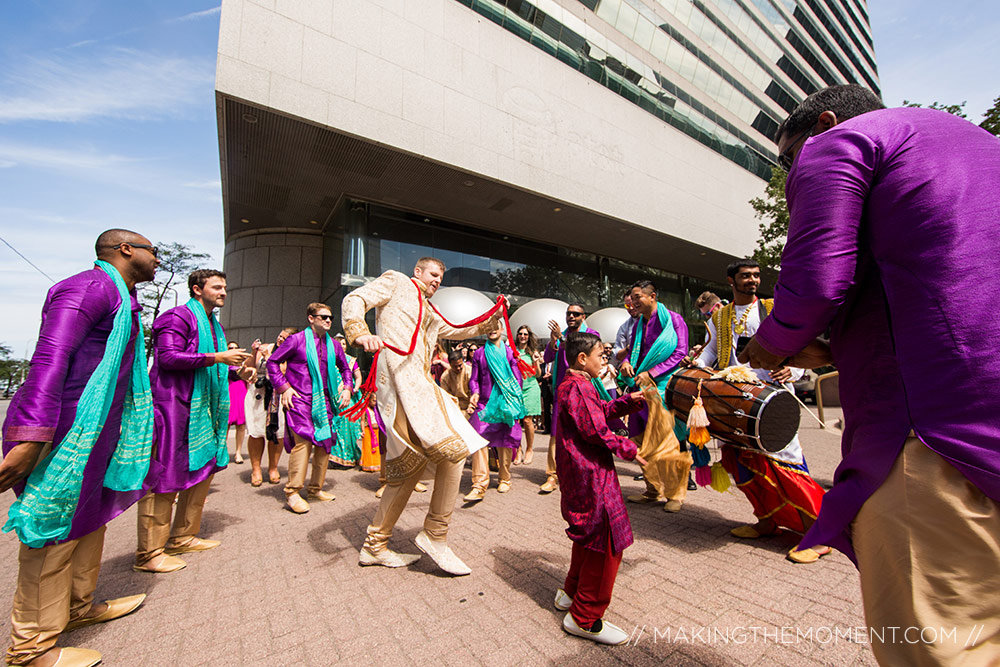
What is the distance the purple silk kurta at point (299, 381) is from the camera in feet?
15.8

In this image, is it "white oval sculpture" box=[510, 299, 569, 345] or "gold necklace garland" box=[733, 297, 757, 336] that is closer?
"gold necklace garland" box=[733, 297, 757, 336]

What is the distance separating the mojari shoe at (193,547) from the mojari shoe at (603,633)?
2989 millimetres

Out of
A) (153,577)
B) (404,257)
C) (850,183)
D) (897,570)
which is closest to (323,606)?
(153,577)

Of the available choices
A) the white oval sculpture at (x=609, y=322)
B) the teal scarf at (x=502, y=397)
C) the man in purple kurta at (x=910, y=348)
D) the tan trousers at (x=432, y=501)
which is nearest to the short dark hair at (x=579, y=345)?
the tan trousers at (x=432, y=501)

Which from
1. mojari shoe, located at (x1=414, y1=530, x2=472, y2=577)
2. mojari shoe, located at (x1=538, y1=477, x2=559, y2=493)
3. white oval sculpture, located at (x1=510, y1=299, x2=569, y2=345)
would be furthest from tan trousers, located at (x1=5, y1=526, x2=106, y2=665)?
white oval sculpture, located at (x1=510, y1=299, x2=569, y2=345)

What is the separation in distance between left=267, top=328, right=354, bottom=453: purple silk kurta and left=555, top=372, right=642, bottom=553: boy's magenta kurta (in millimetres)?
3255

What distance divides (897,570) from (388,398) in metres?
2.72

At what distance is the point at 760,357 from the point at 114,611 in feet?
11.7

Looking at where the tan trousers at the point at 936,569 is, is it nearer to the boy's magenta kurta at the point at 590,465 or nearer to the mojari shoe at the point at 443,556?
the boy's magenta kurta at the point at 590,465

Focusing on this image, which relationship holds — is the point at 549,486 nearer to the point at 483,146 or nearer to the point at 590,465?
the point at 590,465

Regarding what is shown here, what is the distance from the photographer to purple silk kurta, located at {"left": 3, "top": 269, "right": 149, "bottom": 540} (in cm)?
204

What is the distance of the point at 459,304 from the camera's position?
11.6m

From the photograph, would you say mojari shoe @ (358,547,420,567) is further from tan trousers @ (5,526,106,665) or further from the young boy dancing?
tan trousers @ (5,526,106,665)

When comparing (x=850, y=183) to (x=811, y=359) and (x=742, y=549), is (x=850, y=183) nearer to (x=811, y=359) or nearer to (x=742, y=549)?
(x=811, y=359)
